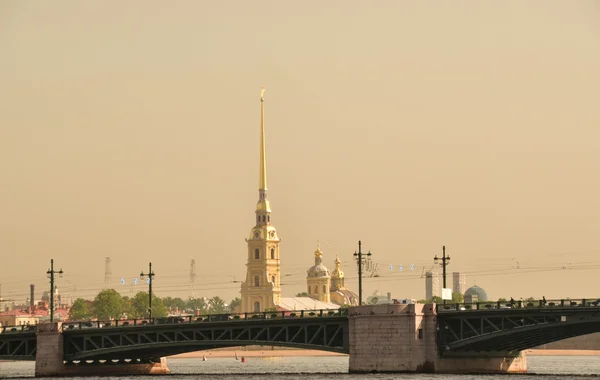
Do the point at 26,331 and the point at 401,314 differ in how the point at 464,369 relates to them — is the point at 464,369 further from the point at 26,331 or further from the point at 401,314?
the point at 26,331

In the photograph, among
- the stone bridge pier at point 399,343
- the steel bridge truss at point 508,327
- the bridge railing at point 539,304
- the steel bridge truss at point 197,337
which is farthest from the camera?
the steel bridge truss at point 197,337

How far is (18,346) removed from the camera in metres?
137

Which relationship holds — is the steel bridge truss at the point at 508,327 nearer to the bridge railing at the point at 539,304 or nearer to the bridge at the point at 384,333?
the bridge at the point at 384,333

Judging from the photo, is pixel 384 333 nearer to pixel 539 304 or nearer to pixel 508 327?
pixel 508 327

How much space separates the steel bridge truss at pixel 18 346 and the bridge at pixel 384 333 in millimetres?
3004

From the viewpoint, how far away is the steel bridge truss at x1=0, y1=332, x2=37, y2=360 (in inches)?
5320

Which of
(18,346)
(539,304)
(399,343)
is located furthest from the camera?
(18,346)

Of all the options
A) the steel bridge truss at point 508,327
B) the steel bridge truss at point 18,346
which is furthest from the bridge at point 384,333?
the steel bridge truss at point 18,346

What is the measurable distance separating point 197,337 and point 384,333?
62.8ft

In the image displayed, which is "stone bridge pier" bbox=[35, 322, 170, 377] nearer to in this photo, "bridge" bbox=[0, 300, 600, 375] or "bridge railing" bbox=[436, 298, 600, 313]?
"bridge" bbox=[0, 300, 600, 375]

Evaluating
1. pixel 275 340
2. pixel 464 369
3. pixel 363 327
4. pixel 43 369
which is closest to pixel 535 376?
pixel 464 369

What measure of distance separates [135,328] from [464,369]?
29524 millimetres

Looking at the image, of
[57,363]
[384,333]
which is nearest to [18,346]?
[57,363]

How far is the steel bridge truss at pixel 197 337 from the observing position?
397 ft
